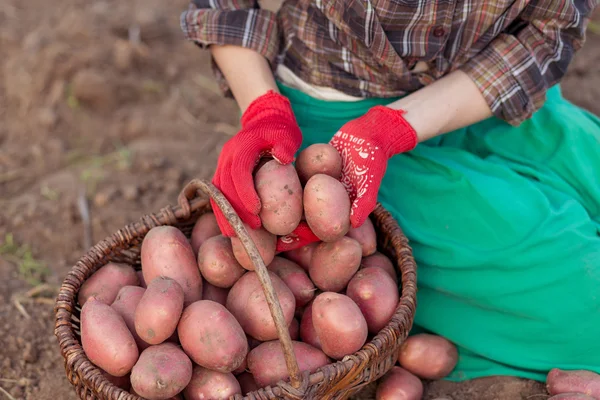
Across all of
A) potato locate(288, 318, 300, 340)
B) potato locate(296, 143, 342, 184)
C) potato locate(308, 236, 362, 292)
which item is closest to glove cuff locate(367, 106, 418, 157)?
potato locate(296, 143, 342, 184)

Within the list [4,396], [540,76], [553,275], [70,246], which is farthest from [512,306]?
[70,246]

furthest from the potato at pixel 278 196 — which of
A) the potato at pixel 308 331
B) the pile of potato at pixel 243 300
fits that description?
the potato at pixel 308 331

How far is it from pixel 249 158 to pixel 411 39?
1.73 ft

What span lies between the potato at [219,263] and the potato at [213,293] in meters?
0.02

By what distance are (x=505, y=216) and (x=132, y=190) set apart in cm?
137

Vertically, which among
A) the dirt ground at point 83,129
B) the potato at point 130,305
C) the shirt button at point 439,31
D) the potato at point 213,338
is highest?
the shirt button at point 439,31

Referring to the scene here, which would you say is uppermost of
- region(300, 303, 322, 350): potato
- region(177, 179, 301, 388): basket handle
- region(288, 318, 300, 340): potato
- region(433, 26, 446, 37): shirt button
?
region(433, 26, 446, 37): shirt button

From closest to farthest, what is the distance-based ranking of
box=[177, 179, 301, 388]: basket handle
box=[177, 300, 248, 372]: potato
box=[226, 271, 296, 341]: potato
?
box=[177, 179, 301, 388]: basket handle
box=[177, 300, 248, 372]: potato
box=[226, 271, 296, 341]: potato

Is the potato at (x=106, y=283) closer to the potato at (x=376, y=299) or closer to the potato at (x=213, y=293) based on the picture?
the potato at (x=213, y=293)

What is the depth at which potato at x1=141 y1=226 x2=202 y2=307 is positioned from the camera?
142 cm

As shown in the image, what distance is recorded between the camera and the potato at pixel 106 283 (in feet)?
4.80

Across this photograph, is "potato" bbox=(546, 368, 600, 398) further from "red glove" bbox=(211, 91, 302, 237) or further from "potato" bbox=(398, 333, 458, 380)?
"red glove" bbox=(211, 91, 302, 237)

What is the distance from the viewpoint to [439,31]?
60.1 inches

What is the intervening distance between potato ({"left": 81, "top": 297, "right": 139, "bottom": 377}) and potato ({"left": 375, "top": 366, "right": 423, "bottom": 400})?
0.61m
